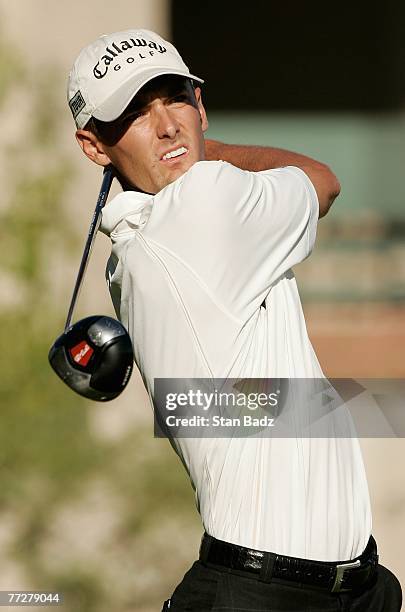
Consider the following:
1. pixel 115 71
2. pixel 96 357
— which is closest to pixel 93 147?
pixel 115 71

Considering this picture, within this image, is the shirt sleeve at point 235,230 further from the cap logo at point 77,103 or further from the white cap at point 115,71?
the cap logo at point 77,103

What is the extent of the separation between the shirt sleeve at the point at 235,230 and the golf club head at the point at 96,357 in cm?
22

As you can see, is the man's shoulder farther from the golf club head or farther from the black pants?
the black pants

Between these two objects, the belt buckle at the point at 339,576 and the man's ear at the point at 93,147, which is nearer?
the belt buckle at the point at 339,576

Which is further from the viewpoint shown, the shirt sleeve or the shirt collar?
the shirt collar

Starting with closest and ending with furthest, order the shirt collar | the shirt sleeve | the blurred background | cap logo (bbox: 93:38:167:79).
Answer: the shirt sleeve → the shirt collar → cap logo (bbox: 93:38:167:79) → the blurred background

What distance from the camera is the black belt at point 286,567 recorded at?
2.43m

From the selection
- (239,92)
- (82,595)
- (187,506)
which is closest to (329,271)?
(239,92)

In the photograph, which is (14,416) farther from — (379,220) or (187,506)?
(379,220)

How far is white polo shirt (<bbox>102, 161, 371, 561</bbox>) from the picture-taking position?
244cm

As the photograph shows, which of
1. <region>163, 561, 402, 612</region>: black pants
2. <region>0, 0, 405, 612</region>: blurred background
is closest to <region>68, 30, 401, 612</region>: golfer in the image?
<region>163, 561, 402, 612</region>: black pants

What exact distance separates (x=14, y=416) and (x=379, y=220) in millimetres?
2514

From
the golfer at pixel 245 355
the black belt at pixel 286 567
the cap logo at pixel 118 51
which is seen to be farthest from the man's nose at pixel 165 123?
the black belt at pixel 286 567

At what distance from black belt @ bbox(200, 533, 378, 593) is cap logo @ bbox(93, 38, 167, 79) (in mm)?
991
